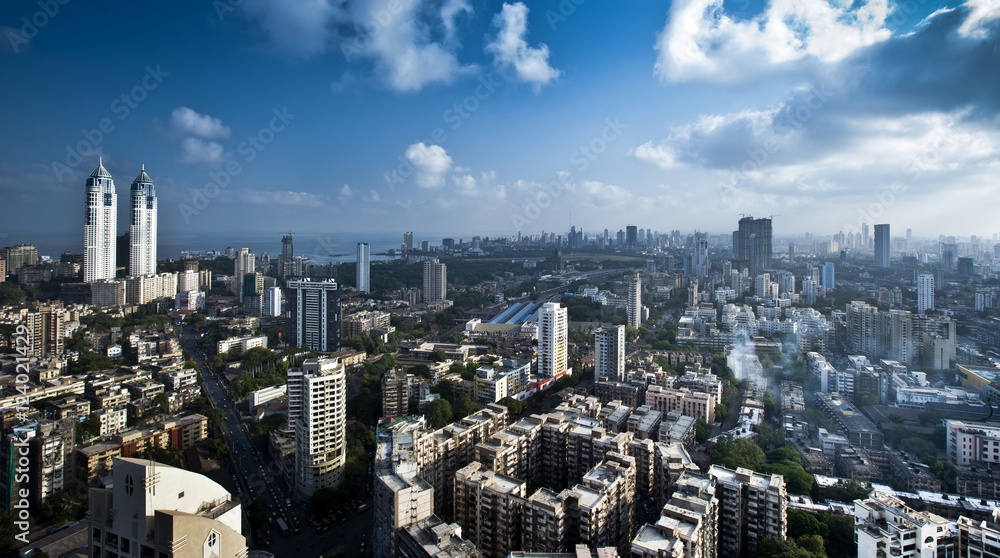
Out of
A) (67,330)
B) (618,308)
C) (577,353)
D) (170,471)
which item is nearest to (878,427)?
(577,353)

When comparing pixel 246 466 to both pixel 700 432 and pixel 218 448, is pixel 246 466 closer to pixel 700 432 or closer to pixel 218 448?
pixel 218 448

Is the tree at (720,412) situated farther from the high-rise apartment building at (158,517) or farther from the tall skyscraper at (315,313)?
the tall skyscraper at (315,313)

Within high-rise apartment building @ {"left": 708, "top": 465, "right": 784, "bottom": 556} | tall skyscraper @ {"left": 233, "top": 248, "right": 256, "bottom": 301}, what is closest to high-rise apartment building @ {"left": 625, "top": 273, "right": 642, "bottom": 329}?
high-rise apartment building @ {"left": 708, "top": 465, "right": 784, "bottom": 556}

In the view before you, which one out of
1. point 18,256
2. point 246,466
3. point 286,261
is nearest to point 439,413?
point 246,466

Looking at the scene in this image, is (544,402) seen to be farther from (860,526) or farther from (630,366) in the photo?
(860,526)

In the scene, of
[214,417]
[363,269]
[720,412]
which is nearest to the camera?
[214,417]

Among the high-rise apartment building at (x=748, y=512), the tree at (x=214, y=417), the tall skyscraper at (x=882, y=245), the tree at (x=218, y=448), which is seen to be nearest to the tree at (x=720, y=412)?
the high-rise apartment building at (x=748, y=512)

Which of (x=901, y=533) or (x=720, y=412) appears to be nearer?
(x=901, y=533)
